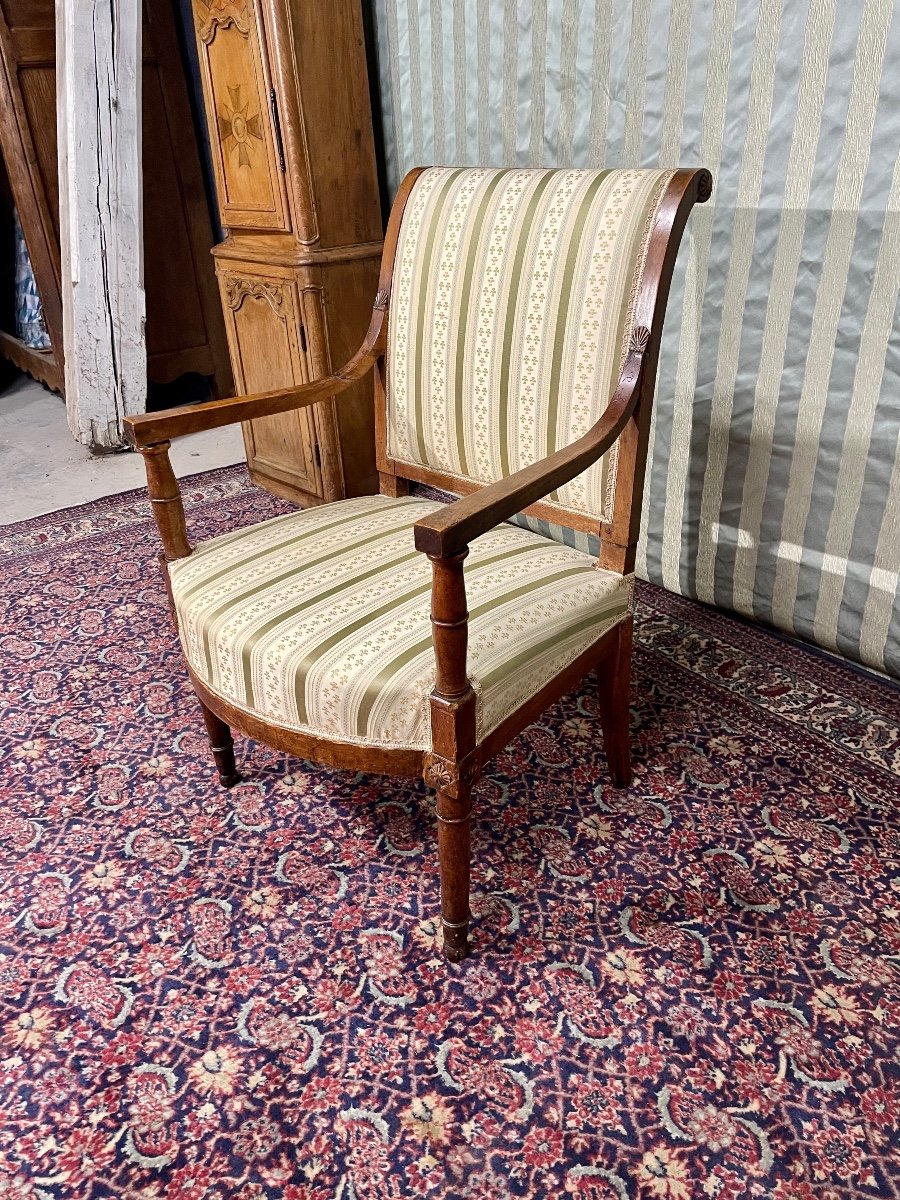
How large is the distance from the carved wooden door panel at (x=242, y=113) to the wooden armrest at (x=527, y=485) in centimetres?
163

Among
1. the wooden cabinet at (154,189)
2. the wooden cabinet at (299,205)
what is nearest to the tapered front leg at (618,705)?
the wooden cabinet at (299,205)

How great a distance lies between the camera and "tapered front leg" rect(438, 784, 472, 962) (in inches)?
47.5

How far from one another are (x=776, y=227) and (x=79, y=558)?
6.94 ft

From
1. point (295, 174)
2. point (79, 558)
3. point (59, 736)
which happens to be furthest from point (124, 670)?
point (295, 174)

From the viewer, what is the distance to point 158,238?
12.2 feet

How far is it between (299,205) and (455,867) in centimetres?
200

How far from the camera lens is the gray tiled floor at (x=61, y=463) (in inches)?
125

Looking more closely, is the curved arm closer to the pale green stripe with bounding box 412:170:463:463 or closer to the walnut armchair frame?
the walnut armchair frame

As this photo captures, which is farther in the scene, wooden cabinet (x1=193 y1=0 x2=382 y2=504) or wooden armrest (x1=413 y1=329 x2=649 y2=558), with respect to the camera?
wooden cabinet (x1=193 y1=0 x2=382 y2=504)

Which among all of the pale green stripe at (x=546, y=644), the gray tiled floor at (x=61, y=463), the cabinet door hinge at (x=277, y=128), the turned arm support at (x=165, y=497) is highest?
the cabinet door hinge at (x=277, y=128)

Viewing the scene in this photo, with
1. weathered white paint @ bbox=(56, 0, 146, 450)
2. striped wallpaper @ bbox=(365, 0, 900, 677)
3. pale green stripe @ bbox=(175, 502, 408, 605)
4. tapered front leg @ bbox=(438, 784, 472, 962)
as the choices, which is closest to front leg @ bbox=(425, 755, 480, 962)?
tapered front leg @ bbox=(438, 784, 472, 962)

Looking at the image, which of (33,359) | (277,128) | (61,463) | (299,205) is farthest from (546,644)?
(33,359)

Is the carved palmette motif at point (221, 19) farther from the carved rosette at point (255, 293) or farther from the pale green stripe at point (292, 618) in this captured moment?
the pale green stripe at point (292, 618)

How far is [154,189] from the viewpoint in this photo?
3.65m
